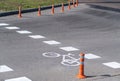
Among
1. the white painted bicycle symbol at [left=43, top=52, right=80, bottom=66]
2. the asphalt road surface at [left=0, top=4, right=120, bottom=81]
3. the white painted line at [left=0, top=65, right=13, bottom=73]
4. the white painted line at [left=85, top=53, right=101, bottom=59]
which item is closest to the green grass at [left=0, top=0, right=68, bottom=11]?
the asphalt road surface at [left=0, top=4, right=120, bottom=81]

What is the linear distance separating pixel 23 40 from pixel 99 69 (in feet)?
19.8

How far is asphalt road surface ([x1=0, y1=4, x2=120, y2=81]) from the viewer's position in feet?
42.6

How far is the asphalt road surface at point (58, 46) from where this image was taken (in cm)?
1299

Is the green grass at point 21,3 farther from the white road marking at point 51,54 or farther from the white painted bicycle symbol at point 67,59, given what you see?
the white painted bicycle symbol at point 67,59

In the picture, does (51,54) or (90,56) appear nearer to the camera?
(90,56)

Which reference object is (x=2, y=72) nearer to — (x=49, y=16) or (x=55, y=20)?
(x=55, y=20)

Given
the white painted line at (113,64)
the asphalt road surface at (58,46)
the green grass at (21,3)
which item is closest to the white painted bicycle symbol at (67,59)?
the asphalt road surface at (58,46)

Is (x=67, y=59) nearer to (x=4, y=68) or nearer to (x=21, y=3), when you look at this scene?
(x=4, y=68)

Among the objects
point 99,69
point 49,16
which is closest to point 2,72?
point 99,69

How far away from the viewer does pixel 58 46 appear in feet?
57.2

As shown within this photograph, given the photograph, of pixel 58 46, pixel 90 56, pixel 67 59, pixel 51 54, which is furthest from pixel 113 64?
pixel 58 46

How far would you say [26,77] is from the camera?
12.4m

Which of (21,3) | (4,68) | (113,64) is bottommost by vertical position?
(113,64)

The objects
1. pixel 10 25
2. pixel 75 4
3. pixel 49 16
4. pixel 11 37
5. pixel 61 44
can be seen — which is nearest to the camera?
pixel 61 44
